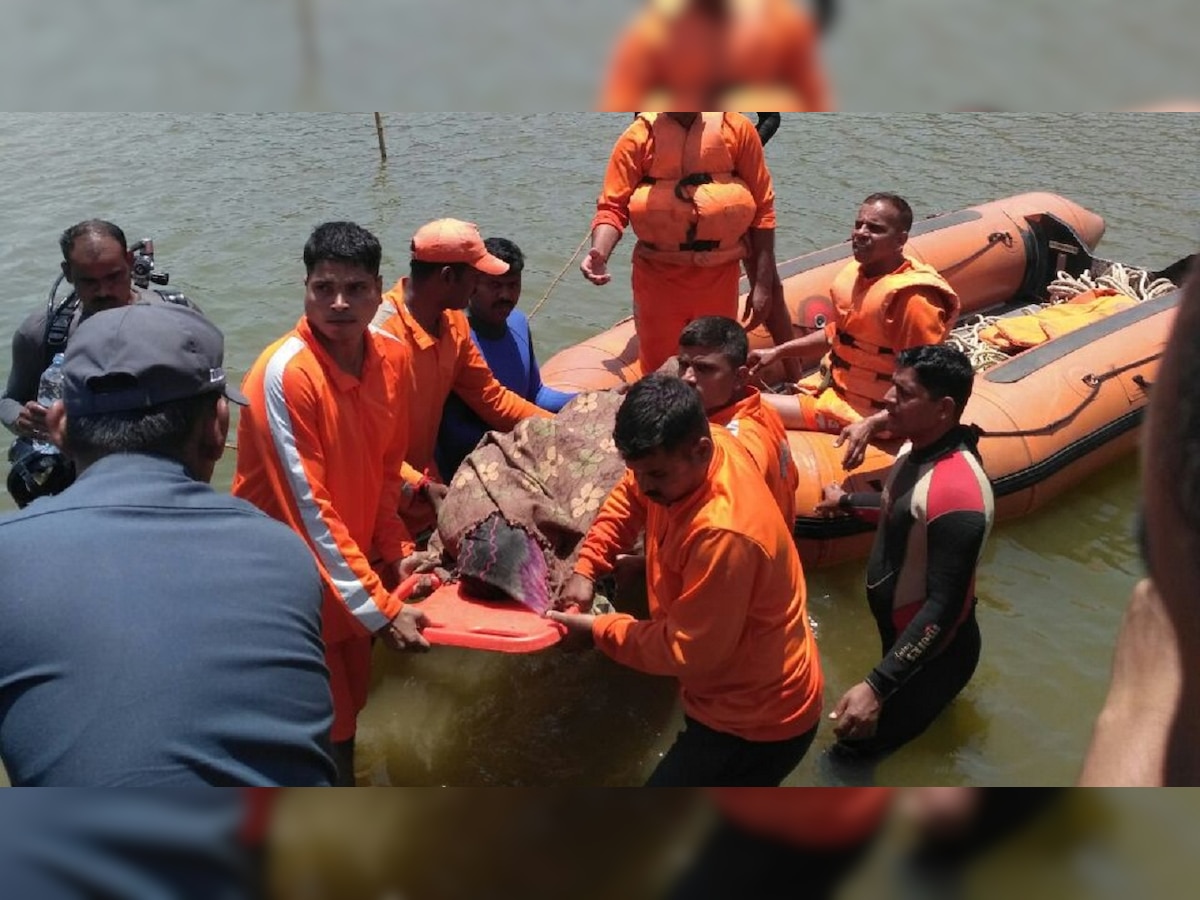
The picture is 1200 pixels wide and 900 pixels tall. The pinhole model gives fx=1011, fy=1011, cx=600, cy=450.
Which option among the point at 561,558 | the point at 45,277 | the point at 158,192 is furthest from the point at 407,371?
the point at 158,192

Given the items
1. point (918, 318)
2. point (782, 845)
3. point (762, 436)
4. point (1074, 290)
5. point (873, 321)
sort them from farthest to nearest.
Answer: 1. point (1074, 290)
2. point (873, 321)
3. point (918, 318)
4. point (762, 436)
5. point (782, 845)

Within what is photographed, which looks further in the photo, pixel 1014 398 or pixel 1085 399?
pixel 1085 399

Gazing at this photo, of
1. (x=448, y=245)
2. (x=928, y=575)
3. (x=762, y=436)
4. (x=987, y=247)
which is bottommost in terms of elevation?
(x=928, y=575)

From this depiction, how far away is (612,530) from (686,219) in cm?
196

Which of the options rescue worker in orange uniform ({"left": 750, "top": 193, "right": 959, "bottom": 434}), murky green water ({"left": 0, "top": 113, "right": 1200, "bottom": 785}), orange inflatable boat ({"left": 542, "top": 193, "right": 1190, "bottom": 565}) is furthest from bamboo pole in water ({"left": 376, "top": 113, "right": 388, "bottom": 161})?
rescue worker in orange uniform ({"left": 750, "top": 193, "right": 959, "bottom": 434})

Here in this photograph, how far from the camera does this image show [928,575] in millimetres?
3277

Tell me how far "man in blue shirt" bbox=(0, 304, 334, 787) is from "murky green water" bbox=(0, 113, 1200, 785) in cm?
106

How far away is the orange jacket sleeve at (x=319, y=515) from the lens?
106 inches

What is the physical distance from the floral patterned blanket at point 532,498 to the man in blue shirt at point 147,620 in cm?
167

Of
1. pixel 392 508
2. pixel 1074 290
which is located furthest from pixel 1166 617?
pixel 1074 290

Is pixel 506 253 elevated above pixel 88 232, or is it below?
below

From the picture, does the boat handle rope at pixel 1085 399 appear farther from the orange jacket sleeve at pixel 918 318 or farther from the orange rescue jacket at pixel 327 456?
the orange rescue jacket at pixel 327 456

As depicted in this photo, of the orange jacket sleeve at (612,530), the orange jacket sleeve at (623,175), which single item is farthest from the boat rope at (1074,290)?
the orange jacket sleeve at (612,530)

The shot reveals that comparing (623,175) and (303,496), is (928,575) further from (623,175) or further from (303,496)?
(623,175)
